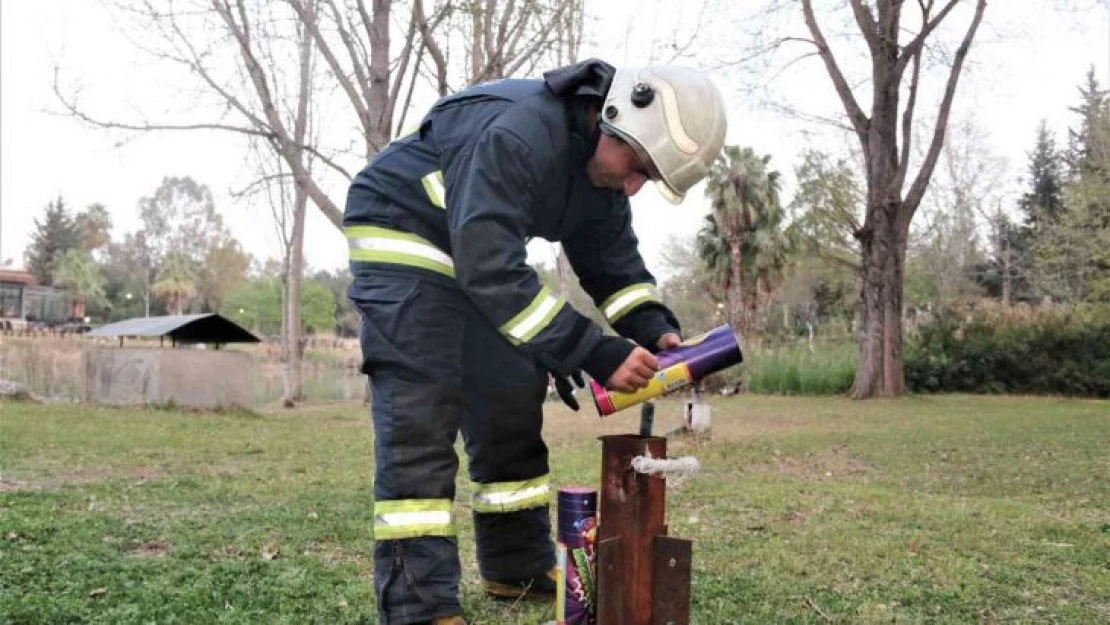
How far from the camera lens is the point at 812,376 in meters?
20.4

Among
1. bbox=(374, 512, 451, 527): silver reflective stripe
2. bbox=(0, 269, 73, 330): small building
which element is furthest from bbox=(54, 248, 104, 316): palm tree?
bbox=(374, 512, 451, 527): silver reflective stripe

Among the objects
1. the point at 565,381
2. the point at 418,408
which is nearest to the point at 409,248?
the point at 418,408

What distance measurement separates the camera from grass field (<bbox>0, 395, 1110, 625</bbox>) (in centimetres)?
323

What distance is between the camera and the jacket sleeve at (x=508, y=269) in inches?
98.7

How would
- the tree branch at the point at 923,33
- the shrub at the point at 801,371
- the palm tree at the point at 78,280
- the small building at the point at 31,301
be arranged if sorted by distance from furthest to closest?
1. the palm tree at the point at 78,280
2. the small building at the point at 31,301
3. the shrub at the point at 801,371
4. the tree branch at the point at 923,33

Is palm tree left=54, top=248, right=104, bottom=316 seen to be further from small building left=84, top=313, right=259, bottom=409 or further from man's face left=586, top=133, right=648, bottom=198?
man's face left=586, top=133, right=648, bottom=198

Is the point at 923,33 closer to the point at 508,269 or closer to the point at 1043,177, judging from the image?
the point at 508,269

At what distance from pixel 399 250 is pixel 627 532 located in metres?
1.10

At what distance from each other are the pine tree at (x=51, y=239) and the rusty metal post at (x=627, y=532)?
74.3m

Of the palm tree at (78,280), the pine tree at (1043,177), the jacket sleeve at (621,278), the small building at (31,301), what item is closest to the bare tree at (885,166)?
the jacket sleeve at (621,278)

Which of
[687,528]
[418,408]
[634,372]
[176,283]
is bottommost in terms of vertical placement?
[687,528]

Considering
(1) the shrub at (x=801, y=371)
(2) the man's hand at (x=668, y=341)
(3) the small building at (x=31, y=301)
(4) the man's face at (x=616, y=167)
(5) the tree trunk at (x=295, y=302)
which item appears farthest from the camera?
(3) the small building at (x=31, y=301)

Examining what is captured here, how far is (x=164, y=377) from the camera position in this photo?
1291 cm

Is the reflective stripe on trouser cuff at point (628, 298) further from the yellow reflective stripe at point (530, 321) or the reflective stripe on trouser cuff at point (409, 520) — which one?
the reflective stripe on trouser cuff at point (409, 520)
